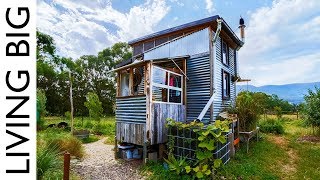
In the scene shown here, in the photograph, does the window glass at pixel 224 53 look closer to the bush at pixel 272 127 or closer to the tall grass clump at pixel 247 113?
the tall grass clump at pixel 247 113

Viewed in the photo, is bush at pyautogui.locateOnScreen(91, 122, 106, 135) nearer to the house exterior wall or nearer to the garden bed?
the house exterior wall

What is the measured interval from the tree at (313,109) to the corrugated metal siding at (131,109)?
37.5 feet

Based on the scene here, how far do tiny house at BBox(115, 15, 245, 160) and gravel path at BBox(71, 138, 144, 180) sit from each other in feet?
2.96

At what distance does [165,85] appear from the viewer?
8.93 meters

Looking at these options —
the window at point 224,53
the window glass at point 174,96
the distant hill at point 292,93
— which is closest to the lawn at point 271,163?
the window glass at point 174,96

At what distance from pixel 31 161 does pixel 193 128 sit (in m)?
5.22

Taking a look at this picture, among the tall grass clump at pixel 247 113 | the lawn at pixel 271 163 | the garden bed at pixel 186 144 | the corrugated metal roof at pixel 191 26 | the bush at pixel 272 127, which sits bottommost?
the lawn at pixel 271 163

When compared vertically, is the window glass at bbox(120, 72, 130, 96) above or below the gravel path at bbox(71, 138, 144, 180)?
above

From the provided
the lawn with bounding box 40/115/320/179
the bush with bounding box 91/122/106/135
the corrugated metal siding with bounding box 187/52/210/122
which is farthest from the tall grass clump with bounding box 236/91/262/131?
the bush with bounding box 91/122/106/135

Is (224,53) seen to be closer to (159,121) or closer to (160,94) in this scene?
(160,94)

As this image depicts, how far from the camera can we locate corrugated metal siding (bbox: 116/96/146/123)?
27.9ft

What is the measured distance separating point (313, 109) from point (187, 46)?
9194 millimetres

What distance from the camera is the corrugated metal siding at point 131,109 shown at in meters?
8.49

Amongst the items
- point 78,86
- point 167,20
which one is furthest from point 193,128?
point 78,86
